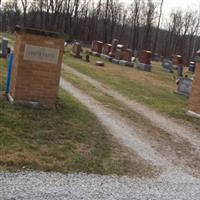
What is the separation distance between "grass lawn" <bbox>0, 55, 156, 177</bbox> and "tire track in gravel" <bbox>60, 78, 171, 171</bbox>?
0.25 meters

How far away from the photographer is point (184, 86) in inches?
727

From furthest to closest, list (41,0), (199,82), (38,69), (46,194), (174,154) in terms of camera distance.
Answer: (41,0)
(199,82)
(38,69)
(174,154)
(46,194)

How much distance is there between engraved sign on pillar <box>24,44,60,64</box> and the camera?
32.6 feet

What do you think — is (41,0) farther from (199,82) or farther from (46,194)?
(46,194)

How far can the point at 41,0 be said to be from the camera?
53469 mm

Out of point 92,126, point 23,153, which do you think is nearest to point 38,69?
point 92,126

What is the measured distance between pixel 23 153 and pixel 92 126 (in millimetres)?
2839

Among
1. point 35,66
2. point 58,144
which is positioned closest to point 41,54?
point 35,66

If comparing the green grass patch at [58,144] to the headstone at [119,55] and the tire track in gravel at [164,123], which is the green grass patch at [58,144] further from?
the headstone at [119,55]

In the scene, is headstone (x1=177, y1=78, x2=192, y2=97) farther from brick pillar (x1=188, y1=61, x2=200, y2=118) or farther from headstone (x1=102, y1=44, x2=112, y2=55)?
headstone (x1=102, y1=44, x2=112, y2=55)

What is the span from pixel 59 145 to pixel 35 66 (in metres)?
3.04

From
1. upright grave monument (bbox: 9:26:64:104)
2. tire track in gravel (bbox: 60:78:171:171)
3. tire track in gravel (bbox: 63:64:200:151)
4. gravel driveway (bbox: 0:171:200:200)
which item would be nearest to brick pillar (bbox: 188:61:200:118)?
tire track in gravel (bbox: 63:64:200:151)

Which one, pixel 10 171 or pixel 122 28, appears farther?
pixel 122 28

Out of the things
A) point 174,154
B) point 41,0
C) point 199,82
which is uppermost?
point 41,0
